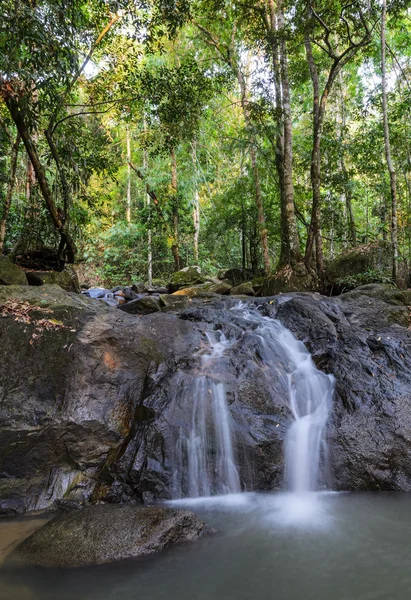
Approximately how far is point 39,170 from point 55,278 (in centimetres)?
248

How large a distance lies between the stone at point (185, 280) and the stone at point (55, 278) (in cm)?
413

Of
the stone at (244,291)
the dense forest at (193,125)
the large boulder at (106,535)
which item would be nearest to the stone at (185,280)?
the stone at (244,291)

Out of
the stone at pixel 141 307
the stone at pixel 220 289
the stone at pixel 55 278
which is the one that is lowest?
the stone at pixel 141 307

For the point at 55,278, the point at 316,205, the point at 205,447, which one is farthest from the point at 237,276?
the point at 205,447

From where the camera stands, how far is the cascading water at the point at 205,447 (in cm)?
421

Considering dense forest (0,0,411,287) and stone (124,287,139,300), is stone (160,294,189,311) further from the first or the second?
stone (124,287,139,300)

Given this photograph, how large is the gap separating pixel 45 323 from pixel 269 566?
393 centimetres

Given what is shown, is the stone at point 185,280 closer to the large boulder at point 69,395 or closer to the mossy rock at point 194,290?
the mossy rock at point 194,290

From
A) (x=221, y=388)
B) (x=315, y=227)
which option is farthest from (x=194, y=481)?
(x=315, y=227)

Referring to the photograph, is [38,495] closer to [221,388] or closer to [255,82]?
[221,388]

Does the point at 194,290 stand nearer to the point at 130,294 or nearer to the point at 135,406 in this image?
the point at 130,294

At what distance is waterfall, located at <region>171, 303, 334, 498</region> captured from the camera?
426cm

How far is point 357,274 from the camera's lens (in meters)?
9.97

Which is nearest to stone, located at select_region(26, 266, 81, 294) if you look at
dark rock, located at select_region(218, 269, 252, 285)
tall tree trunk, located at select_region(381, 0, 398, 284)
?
dark rock, located at select_region(218, 269, 252, 285)
